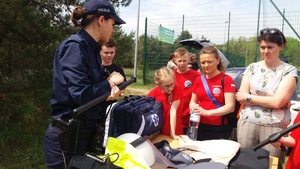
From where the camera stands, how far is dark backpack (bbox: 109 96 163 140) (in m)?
2.09

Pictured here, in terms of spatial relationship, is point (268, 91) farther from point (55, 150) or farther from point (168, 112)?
point (55, 150)

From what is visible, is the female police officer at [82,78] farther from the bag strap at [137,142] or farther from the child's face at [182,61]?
the child's face at [182,61]

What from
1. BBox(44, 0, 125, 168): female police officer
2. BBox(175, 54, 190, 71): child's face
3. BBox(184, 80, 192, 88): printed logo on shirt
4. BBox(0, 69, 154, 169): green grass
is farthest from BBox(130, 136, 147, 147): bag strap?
BBox(0, 69, 154, 169): green grass

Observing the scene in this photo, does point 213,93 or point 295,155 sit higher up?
point 213,93

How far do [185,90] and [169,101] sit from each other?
50cm

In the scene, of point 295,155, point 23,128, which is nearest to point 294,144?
point 295,155

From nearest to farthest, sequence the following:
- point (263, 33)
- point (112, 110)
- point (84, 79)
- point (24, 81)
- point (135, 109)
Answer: point (84, 79) < point (112, 110) < point (135, 109) < point (263, 33) < point (24, 81)

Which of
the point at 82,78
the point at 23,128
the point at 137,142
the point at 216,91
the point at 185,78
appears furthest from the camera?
the point at 23,128

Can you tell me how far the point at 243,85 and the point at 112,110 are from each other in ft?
4.01

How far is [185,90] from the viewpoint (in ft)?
10.3

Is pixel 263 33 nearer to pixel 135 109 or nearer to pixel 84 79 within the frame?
pixel 135 109

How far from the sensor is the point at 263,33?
2.43 meters

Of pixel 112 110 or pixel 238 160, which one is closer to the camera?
pixel 238 160

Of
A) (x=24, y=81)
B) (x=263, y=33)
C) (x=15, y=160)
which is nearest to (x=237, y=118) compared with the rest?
(x=263, y=33)
